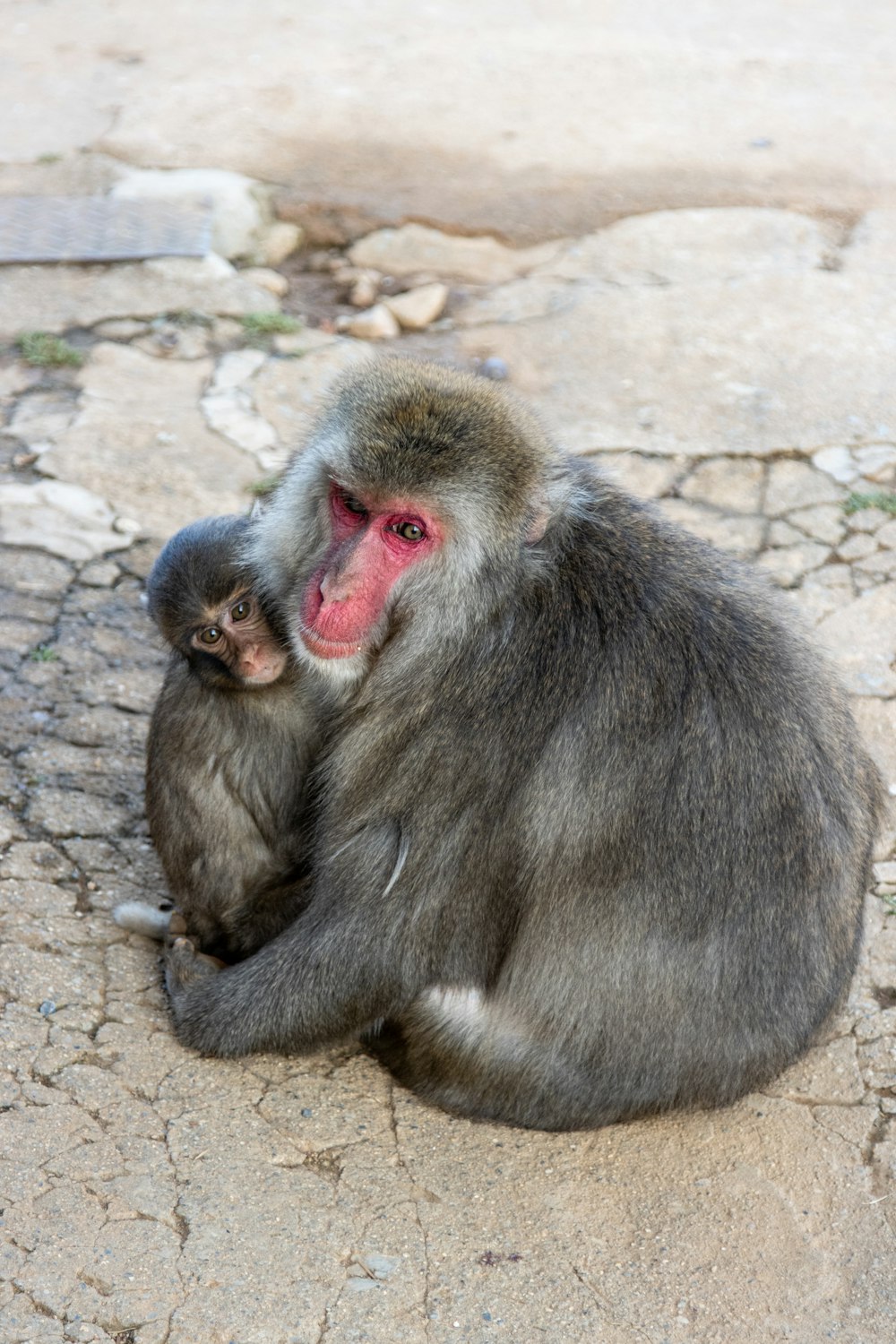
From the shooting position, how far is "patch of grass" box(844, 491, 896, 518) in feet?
15.8

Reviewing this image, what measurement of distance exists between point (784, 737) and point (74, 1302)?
164 centimetres

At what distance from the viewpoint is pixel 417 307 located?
237 inches

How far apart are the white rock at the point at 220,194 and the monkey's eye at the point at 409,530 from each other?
410cm

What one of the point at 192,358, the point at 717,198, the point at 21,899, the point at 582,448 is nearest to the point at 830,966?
the point at 21,899

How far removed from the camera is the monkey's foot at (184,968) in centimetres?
310

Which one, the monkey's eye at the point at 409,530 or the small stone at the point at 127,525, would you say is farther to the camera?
the small stone at the point at 127,525

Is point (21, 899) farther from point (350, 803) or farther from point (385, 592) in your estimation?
point (385, 592)

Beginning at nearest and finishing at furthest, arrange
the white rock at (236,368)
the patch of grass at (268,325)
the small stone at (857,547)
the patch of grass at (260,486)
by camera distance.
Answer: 1. the small stone at (857,547)
2. the patch of grass at (260,486)
3. the white rock at (236,368)
4. the patch of grass at (268,325)

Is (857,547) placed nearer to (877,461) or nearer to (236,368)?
(877,461)

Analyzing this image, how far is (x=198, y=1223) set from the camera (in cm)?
265

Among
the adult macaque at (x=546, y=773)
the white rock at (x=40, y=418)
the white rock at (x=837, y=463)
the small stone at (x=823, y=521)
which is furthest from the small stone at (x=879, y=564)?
the white rock at (x=40, y=418)

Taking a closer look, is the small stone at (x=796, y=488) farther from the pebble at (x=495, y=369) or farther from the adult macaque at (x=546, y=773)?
the adult macaque at (x=546, y=773)

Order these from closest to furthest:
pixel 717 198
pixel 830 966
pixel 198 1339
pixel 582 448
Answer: pixel 198 1339 < pixel 830 966 < pixel 582 448 < pixel 717 198

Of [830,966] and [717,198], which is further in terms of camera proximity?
[717,198]
